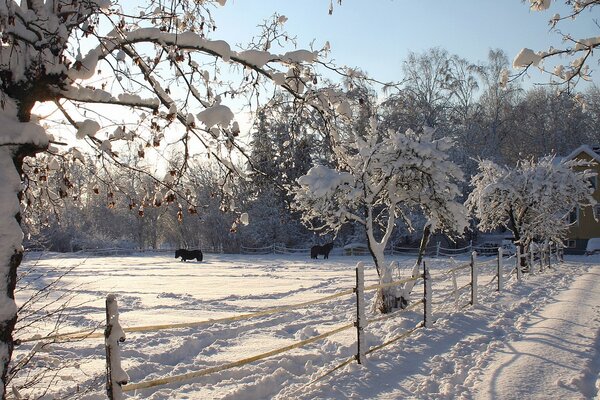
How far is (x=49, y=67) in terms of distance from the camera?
3947 mm

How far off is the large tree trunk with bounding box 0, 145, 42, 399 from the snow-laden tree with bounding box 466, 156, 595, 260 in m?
22.4

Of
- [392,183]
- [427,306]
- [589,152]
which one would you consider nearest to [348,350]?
[427,306]

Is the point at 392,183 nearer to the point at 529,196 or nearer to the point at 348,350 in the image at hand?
the point at 348,350

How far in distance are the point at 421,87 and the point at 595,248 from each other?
17.7m

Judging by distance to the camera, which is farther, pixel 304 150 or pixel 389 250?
pixel 389 250

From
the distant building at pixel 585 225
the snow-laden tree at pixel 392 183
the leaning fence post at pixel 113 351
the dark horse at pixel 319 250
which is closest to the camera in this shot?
the leaning fence post at pixel 113 351

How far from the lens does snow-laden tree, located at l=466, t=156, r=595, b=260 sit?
77.8ft

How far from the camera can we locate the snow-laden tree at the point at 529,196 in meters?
23.7

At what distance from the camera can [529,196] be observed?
23.7 m

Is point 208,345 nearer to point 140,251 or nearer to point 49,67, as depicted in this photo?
point 49,67

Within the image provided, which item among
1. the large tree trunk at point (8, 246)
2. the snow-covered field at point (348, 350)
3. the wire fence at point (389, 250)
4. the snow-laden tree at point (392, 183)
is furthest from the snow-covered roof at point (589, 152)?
the large tree trunk at point (8, 246)

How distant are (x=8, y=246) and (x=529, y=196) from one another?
23.2m

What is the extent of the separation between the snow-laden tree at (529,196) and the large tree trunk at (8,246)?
22362mm

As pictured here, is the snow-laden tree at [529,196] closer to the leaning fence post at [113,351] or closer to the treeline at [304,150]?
the treeline at [304,150]
